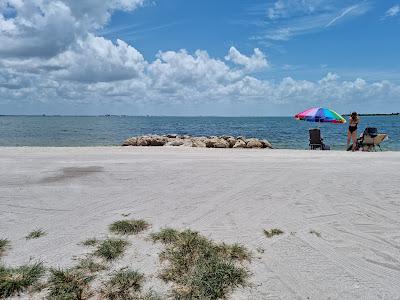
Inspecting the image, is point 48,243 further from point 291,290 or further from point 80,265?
point 291,290

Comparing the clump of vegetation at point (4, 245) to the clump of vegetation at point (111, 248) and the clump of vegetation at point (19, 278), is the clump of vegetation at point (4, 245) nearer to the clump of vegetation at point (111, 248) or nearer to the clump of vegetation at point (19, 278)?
the clump of vegetation at point (19, 278)

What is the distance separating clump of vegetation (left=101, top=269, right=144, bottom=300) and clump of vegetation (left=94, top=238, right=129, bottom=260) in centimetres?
50

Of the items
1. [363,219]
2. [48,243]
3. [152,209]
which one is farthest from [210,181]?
[48,243]

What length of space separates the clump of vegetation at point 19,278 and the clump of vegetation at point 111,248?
80cm

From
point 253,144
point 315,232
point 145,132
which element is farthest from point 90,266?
point 145,132

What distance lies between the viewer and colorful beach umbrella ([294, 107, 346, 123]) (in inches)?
730

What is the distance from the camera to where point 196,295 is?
4035 millimetres

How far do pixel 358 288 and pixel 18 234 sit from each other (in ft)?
17.2

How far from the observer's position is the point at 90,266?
466cm

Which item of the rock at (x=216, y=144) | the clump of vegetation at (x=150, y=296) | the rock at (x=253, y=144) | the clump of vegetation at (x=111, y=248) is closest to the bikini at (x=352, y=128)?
the rock at (x=253, y=144)

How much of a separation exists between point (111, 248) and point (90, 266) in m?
0.51

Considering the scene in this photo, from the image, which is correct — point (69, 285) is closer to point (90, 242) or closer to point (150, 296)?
point (150, 296)

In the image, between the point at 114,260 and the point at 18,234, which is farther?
the point at 18,234

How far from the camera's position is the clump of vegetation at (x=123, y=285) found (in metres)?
4.03
